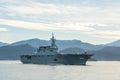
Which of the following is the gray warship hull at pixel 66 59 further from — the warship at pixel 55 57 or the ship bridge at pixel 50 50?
the ship bridge at pixel 50 50

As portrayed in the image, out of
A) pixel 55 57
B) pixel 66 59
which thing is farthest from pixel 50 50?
pixel 66 59

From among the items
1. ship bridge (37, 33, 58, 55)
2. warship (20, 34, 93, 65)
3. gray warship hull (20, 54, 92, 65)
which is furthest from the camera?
ship bridge (37, 33, 58, 55)

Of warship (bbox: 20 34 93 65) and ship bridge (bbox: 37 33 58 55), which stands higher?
ship bridge (bbox: 37 33 58 55)

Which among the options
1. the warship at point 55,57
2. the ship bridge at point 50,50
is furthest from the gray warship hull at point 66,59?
the ship bridge at point 50,50

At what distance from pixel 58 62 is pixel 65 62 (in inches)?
163

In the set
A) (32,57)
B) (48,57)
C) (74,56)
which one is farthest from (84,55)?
(32,57)

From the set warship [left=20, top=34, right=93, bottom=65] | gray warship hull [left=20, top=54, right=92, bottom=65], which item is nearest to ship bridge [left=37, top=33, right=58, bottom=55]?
warship [left=20, top=34, right=93, bottom=65]

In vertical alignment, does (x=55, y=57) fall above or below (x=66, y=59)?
above

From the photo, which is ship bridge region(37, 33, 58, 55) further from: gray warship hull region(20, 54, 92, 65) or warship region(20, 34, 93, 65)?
gray warship hull region(20, 54, 92, 65)

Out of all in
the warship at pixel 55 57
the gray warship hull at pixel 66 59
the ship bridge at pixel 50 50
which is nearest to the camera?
the gray warship hull at pixel 66 59

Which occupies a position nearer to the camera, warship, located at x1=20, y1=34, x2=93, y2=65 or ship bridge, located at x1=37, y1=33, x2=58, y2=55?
warship, located at x1=20, y1=34, x2=93, y2=65

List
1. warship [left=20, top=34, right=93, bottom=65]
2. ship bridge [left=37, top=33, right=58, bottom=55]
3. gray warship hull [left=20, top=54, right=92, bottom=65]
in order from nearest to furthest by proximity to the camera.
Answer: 1. gray warship hull [left=20, top=54, right=92, bottom=65]
2. warship [left=20, top=34, right=93, bottom=65]
3. ship bridge [left=37, top=33, right=58, bottom=55]

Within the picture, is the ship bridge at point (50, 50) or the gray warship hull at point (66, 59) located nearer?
Result: the gray warship hull at point (66, 59)

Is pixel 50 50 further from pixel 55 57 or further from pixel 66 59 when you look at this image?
pixel 66 59
